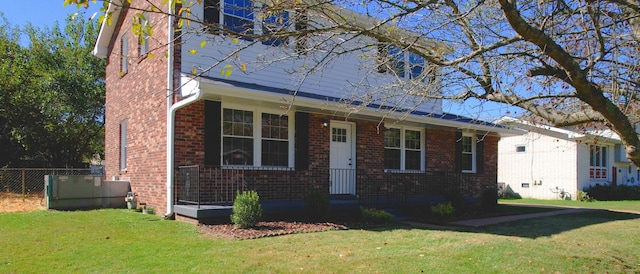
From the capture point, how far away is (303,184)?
38.5ft

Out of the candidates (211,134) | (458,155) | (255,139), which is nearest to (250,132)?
(255,139)

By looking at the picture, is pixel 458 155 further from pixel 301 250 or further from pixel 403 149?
pixel 301 250

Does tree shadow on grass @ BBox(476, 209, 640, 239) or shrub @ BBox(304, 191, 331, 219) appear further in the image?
shrub @ BBox(304, 191, 331, 219)

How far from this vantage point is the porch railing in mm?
10066

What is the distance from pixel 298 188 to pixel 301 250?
4.61 metres

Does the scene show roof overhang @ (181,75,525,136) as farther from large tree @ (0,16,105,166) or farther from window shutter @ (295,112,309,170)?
large tree @ (0,16,105,166)

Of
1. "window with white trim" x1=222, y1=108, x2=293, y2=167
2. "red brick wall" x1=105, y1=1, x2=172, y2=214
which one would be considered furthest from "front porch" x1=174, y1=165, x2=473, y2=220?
"red brick wall" x1=105, y1=1, x2=172, y2=214

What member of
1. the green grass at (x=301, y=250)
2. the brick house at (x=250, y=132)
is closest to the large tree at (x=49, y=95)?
the brick house at (x=250, y=132)

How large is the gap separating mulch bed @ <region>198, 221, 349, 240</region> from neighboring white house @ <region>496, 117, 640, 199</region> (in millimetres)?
17168

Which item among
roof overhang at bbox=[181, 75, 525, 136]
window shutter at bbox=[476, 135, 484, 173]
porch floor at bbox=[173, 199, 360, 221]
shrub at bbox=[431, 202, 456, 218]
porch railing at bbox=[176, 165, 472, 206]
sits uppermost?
roof overhang at bbox=[181, 75, 525, 136]

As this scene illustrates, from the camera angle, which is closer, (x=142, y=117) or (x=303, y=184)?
(x=303, y=184)

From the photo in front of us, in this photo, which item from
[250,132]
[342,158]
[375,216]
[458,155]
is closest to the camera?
[375,216]

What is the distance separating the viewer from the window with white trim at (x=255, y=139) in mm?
10688

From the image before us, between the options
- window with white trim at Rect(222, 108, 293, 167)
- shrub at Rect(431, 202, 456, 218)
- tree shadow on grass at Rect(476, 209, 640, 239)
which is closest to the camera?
tree shadow on grass at Rect(476, 209, 640, 239)
